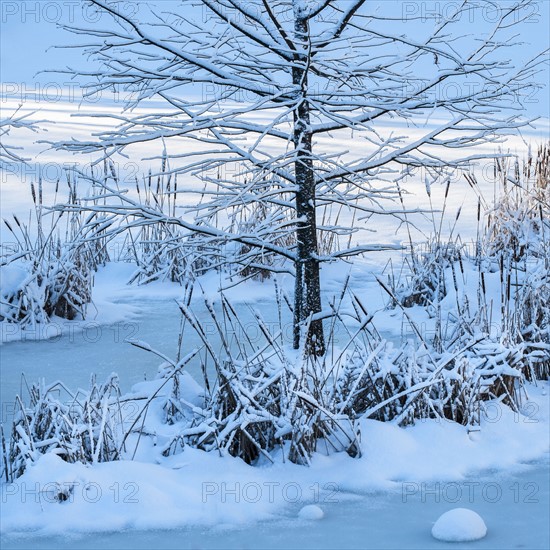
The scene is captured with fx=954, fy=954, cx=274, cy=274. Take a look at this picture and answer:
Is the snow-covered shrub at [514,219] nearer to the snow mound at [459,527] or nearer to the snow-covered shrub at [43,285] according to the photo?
the snow-covered shrub at [43,285]

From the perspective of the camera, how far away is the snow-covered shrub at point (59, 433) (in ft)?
11.7

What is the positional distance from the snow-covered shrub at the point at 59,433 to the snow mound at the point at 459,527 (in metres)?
1.31

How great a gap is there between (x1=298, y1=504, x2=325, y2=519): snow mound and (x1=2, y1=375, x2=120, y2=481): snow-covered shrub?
0.83 meters

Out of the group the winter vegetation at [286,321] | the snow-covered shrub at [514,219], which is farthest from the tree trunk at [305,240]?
the snow-covered shrub at [514,219]

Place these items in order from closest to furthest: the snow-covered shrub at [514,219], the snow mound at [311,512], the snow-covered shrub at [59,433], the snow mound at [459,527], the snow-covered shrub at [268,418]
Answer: the snow mound at [459,527] < the snow mound at [311,512] < the snow-covered shrub at [59,433] < the snow-covered shrub at [268,418] < the snow-covered shrub at [514,219]

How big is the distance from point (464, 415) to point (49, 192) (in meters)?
8.53

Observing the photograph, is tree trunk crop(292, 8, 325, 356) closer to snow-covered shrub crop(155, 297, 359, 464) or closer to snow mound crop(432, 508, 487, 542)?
snow-covered shrub crop(155, 297, 359, 464)

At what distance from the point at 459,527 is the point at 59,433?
156 centimetres

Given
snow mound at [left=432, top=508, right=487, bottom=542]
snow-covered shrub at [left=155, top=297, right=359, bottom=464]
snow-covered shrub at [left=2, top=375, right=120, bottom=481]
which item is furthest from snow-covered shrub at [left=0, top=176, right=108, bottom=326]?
snow mound at [left=432, top=508, right=487, bottom=542]

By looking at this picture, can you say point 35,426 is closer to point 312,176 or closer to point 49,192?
point 312,176

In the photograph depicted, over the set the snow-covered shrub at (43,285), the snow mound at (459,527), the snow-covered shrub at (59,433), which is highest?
the snow-covered shrub at (43,285)

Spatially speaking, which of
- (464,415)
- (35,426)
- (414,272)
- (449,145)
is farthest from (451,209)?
(35,426)

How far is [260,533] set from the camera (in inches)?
125

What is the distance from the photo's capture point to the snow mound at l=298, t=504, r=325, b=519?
3.29 meters
